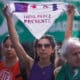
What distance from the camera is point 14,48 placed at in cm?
334

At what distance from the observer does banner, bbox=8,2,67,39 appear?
3.37m

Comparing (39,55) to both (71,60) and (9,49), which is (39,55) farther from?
(71,60)

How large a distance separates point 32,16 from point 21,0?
0.18 m

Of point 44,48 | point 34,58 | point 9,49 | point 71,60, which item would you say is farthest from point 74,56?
point 9,49

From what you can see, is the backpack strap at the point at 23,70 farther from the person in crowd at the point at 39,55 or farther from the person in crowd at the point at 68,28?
the person in crowd at the point at 68,28

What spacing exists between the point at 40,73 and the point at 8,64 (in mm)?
310

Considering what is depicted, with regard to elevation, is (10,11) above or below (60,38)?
above

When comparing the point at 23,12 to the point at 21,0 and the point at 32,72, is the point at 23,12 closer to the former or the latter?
the point at 21,0

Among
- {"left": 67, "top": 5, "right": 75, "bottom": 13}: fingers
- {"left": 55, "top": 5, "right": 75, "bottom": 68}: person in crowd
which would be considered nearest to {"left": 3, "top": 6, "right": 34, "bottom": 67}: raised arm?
{"left": 55, "top": 5, "right": 75, "bottom": 68}: person in crowd

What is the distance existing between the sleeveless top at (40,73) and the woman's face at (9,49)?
22cm

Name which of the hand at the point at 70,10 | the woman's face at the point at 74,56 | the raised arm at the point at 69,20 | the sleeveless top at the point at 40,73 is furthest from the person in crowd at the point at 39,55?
the woman's face at the point at 74,56

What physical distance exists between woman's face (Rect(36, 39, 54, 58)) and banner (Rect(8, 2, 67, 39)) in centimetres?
7

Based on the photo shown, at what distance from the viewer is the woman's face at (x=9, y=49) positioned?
337cm

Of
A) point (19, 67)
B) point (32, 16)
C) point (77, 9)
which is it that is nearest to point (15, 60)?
point (19, 67)
